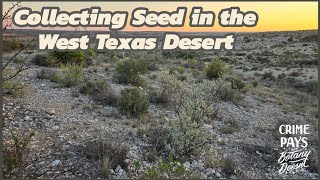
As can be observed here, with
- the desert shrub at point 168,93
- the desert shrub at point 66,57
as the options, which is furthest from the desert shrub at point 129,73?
A: the desert shrub at point 66,57

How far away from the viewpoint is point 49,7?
8938mm

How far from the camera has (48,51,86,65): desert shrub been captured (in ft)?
54.5

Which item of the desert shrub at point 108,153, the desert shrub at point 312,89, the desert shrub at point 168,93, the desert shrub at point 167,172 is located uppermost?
the desert shrub at point 168,93

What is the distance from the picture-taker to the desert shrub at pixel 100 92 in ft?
35.8

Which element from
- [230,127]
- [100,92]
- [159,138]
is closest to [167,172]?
[159,138]

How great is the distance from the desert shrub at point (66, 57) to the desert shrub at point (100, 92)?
4.65 meters

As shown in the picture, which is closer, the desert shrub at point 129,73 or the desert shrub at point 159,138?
the desert shrub at point 159,138

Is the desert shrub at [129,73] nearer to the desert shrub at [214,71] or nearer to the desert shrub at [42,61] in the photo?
the desert shrub at [42,61]

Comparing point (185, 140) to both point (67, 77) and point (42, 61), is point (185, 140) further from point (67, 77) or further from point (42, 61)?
point (42, 61)

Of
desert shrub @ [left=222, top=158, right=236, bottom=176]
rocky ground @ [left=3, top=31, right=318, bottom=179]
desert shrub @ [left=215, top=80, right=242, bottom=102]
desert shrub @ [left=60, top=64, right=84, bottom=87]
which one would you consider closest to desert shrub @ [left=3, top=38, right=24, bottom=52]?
rocky ground @ [left=3, top=31, right=318, bottom=179]

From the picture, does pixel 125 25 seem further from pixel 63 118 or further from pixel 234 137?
pixel 234 137

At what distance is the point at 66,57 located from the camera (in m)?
17.1

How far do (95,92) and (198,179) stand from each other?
600cm

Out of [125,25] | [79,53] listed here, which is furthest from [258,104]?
[79,53]
